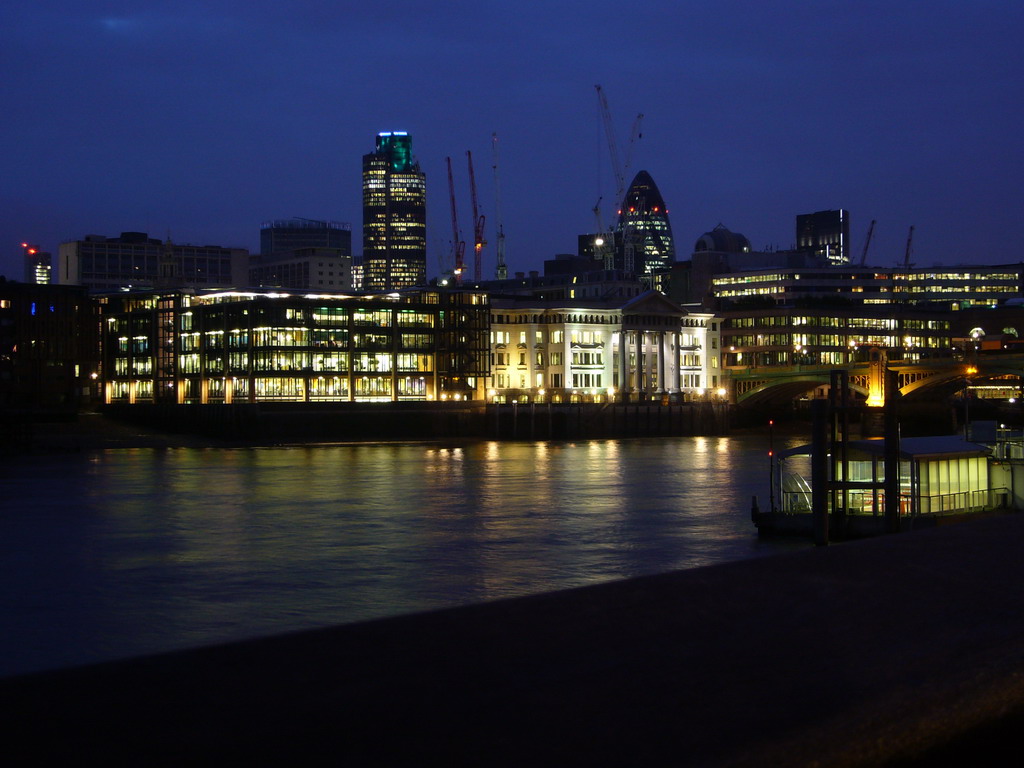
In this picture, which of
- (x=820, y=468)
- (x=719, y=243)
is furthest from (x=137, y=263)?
(x=820, y=468)

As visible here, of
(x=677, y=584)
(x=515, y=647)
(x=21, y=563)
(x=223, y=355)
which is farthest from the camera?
(x=223, y=355)

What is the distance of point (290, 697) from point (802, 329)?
432ft

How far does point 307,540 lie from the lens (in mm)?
31453

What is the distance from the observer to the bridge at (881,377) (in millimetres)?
91562

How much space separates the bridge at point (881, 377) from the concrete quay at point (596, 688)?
7787 centimetres

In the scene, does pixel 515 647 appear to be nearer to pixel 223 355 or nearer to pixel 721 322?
pixel 223 355

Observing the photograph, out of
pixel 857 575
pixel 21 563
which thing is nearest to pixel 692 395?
pixel 21 563

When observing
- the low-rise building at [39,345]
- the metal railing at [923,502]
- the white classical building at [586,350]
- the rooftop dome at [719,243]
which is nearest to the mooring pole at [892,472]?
the metal railing at [923,502]

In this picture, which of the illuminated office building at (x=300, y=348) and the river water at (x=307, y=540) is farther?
the illuminated office building at (x=300, y=348)

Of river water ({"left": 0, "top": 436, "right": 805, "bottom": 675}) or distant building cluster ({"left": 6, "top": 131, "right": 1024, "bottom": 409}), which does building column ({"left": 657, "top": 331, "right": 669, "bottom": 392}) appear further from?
river water ({"left": 0, "top": 436, "right": 805, "bottom": 675})

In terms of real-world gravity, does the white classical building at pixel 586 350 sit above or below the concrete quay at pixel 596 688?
above

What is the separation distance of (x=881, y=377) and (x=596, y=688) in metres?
98.5

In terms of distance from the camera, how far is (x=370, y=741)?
5871 millimetres

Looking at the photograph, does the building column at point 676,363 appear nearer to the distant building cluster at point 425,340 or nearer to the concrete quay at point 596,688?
the distant building cluster at point 425,340
